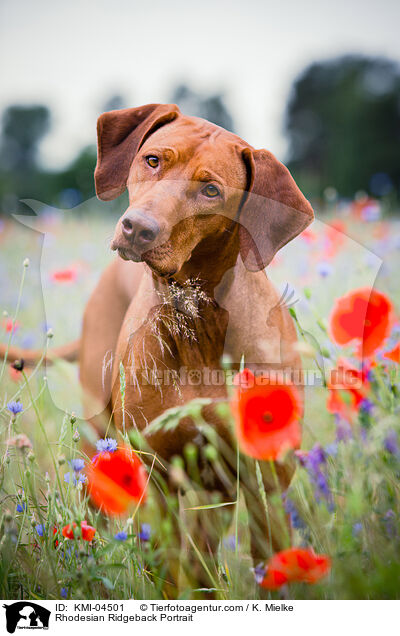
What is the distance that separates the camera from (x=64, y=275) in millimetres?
1633

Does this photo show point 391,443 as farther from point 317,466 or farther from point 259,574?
point 259,574

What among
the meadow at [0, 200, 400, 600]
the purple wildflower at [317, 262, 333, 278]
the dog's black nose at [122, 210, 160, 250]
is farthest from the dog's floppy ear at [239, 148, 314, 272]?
the purple wildflower at [317, 262, 333, 278]

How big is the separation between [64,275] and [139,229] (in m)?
0.71

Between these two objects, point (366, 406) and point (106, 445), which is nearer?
point (106, 445)

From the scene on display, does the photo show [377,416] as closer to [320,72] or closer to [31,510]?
[31,510]

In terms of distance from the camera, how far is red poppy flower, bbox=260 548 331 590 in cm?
108

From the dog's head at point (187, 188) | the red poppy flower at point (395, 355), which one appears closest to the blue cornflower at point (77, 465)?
the dog's head at point (187, 188)

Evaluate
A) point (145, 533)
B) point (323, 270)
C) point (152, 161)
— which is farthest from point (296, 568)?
point (152, 161)

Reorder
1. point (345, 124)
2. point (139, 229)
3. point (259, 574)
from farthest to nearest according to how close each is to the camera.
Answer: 1. point (345, 124)
2. point (259, 574)
3. point (139, 229)

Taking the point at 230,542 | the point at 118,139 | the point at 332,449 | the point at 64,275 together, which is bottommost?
the point at 230,542

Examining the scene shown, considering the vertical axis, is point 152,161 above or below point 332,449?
above

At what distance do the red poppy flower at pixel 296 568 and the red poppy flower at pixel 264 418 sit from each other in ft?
0.72

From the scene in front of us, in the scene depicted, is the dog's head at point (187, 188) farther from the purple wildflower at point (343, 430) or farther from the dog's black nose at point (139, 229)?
the purple wildflower at point (343, 430)

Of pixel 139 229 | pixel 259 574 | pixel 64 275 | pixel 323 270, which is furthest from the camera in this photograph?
pixel 64 275
